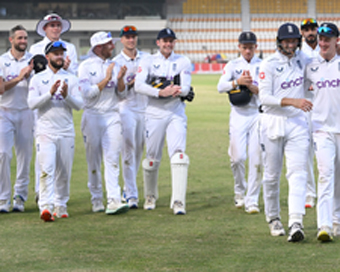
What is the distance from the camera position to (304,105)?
600 centimetres

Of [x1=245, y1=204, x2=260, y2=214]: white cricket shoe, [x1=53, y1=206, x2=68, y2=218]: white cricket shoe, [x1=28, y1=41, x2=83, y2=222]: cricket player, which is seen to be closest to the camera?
[x1=28, y1=41, x2=83, y2=222]: cricket player

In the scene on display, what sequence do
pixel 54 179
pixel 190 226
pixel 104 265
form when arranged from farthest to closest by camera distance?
pixel 54 179
pixel 190 226
pixel 104 265

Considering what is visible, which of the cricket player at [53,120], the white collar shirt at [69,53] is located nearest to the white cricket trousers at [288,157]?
the cricket player at [53,120]

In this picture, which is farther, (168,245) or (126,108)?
(126,108)

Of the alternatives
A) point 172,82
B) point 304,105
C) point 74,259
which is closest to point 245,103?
point 172,82

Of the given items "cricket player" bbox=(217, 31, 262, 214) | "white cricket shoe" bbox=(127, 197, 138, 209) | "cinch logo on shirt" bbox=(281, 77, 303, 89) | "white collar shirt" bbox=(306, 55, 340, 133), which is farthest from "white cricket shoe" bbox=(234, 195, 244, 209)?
"cinch logo on shirt" bbox=(281, 77, 303, 89)

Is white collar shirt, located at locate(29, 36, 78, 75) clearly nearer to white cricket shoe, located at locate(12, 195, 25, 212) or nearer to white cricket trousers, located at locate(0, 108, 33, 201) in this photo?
white cricket trousers, located at locate(0, 108, 33, 201)

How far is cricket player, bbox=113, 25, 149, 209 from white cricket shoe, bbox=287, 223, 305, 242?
Result: 3.11 m

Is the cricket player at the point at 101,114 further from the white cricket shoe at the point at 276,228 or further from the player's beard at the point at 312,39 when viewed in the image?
the player's beard at the point at 312,39

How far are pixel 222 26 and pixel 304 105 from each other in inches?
2396

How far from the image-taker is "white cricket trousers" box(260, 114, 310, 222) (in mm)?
6250

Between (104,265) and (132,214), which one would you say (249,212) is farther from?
(104,265)

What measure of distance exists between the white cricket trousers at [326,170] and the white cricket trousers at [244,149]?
189cm

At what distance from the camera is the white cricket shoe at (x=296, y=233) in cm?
600
